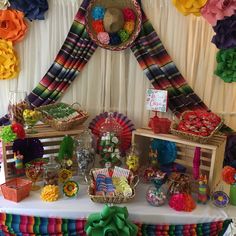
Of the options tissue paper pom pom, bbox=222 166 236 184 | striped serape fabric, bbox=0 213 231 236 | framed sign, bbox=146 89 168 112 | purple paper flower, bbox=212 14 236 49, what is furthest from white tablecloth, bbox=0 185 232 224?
purple paper flower, bbox=212 14 236 49

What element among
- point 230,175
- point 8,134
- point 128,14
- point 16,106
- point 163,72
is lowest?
point 230,175

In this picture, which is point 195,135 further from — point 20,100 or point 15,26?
point 15,26

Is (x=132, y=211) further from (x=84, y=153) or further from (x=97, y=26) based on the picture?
(x=97, y=26)

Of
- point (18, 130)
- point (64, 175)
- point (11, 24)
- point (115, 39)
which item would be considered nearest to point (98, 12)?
Result: point (115, 39)

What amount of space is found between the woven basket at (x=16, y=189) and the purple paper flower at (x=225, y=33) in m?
1.32

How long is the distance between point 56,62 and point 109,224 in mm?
1044

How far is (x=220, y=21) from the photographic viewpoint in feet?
5.82

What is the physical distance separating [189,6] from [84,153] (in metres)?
1.02

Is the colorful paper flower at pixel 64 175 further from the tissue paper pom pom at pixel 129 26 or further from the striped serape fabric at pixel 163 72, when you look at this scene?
the tissue paper pom pom at pixel 129 26

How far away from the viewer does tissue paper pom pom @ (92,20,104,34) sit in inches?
73.6

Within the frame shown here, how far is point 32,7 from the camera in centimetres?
181

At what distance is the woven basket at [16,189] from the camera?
154 centimetres

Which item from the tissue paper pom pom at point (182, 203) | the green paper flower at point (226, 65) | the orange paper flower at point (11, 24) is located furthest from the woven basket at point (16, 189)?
the green paper flower at point (226, 65)

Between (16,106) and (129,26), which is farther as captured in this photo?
(129,26)
